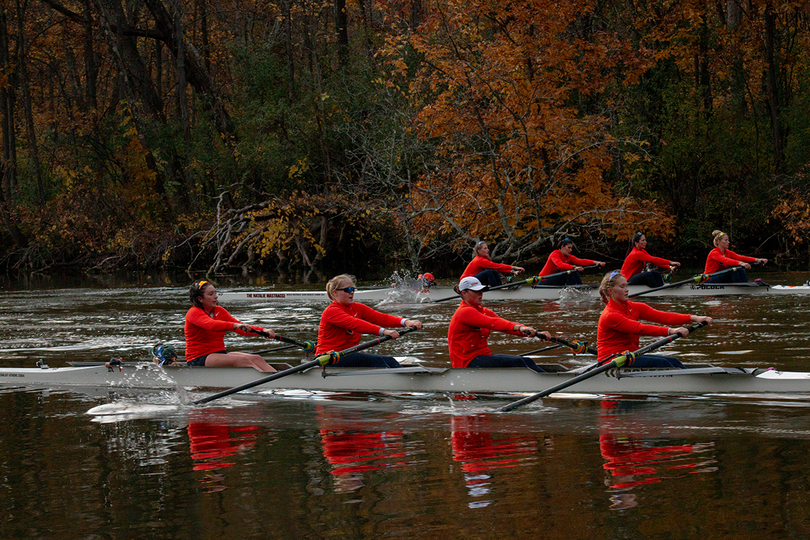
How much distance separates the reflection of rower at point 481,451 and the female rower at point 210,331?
3.01 metres

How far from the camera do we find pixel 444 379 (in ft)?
33.2

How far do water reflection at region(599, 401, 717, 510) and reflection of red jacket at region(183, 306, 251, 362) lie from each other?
469 centimetres

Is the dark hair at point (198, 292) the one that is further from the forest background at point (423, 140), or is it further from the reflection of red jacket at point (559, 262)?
the forest background at point (423, 140)

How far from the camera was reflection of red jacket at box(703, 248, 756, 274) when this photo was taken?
18.8 m

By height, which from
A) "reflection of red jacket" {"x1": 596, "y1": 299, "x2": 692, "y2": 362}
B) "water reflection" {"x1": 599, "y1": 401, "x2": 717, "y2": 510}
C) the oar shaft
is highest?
"reflection of red jacket" {"x1": 596, "y1": 299, "x2": 692, "y2": 362}

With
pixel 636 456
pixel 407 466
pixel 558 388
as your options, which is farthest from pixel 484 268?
pixel 407 466

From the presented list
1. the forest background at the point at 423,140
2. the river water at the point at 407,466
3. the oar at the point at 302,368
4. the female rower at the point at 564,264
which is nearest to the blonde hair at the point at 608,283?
the river water at the point at 407,466

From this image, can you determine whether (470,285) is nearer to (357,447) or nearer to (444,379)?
(444,379)

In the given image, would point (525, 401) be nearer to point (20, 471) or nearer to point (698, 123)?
point (20, 471)

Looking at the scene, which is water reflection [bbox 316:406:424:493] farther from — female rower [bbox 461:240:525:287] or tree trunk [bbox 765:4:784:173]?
tree trunk [bbox 765:4:784:173]

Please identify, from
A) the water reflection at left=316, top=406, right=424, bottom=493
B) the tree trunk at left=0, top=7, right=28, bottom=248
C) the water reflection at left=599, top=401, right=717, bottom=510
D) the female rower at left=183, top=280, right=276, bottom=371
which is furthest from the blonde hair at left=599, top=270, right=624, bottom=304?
the tree trunk at left=0, top=7, right=28, bottom=248

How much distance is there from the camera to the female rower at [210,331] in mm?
10594

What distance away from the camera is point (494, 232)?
29.7m

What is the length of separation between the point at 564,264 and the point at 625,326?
443 inches
